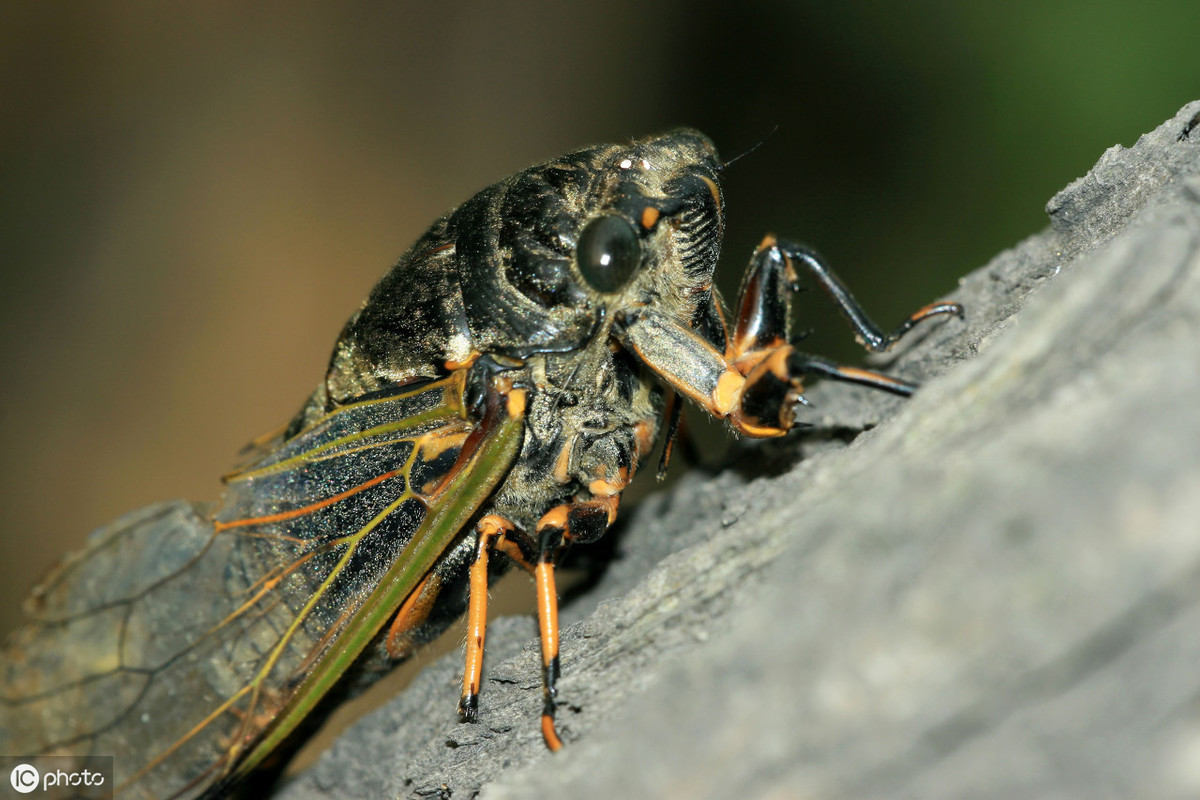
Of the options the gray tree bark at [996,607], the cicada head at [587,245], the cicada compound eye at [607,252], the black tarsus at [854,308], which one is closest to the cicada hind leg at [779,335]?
the black tarsus at [854,308]

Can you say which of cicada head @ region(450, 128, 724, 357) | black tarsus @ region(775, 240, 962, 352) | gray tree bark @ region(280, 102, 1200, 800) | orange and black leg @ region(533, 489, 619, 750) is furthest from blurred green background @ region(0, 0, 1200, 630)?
gray tree bark @ region(280, 102, 1200, 800)

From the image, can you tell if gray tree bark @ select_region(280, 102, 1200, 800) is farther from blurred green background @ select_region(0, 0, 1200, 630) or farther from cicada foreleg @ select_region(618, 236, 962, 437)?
blurred green background @ select_region(0, 0, 1200, 630)

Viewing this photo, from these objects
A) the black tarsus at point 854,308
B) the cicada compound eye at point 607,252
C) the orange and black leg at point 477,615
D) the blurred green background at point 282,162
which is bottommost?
the orange and black leg at point 477,615

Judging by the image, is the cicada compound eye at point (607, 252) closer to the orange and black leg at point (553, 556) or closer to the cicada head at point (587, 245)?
the cicada head at point (587, 245)

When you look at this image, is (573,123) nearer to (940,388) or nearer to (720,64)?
(720,64)

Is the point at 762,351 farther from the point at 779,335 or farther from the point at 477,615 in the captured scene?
the point at 477,615

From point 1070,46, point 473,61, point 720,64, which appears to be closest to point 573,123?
point 473,61

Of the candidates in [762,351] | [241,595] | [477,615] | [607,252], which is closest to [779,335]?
[762,351]

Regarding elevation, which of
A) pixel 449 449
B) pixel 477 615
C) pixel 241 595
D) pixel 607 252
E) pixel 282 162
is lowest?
pixel 477 615
